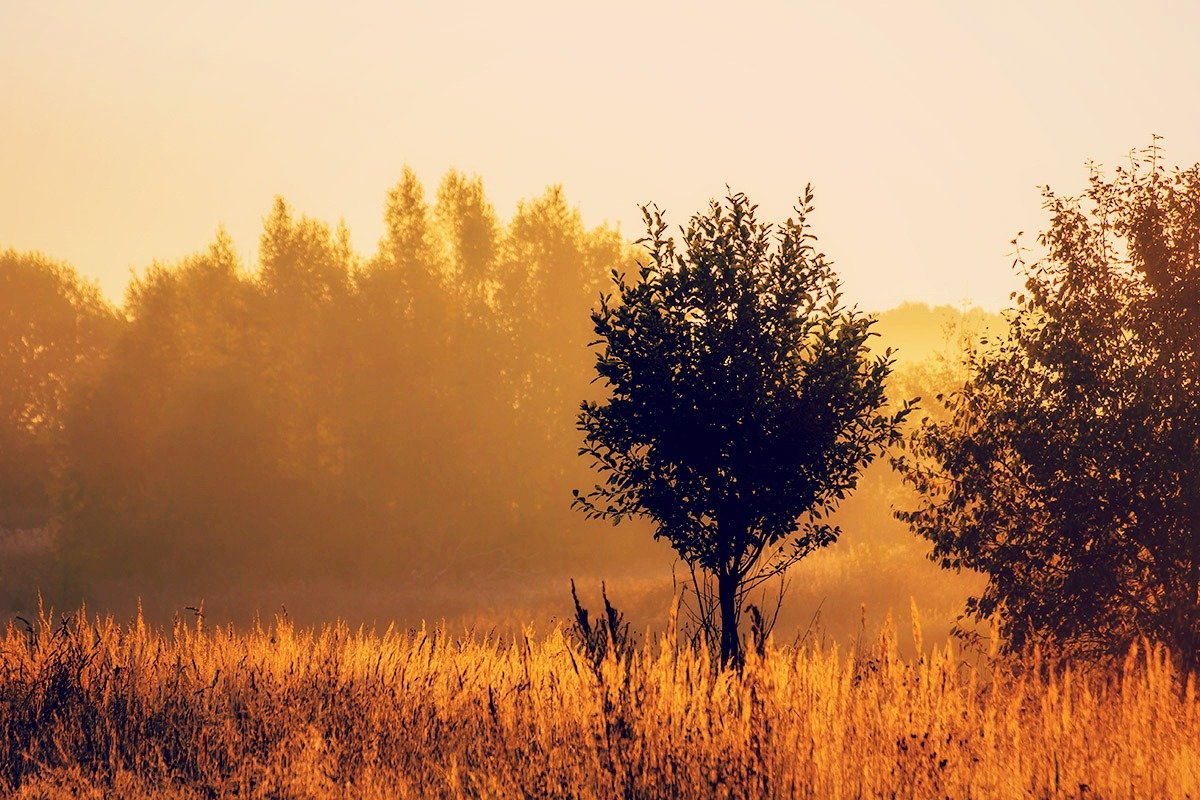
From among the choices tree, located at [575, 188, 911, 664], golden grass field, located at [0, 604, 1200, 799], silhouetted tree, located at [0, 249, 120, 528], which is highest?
silhouetted tree, located at [0, 249, 120, 528]

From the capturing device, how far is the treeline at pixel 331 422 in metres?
48.0

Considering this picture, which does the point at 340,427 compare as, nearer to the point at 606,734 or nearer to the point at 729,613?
the point at 729,613

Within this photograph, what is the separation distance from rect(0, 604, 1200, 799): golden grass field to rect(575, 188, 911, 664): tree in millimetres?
5572

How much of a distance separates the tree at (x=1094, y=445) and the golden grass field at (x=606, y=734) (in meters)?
7.66

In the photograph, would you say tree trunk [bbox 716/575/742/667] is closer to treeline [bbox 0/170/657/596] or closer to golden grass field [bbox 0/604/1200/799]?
golden grass field [bbox 0/604/1200/799]

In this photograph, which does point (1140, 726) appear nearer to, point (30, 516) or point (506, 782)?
point (506, 782)

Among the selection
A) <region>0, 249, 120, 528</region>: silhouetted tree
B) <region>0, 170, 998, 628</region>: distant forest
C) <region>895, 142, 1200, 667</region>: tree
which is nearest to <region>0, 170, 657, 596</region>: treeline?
<region>0, 170, 998, 628</region>: distant forest

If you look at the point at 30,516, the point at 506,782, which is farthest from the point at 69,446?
the point at 506,782

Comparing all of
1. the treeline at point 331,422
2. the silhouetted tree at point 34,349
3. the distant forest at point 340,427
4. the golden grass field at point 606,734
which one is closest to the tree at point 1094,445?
the golden grass field at point 606,734

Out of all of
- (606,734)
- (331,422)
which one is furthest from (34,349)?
(606,734)

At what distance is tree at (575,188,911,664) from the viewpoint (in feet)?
50.6

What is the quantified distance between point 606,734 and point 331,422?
135 feet

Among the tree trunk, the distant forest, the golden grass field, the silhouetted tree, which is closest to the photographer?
the golden grass field

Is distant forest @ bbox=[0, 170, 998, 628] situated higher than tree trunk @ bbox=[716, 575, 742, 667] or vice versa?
distant forest @ bbox=[0, 170, 998, 628]
